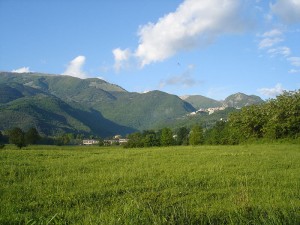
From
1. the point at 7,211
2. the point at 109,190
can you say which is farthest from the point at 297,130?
the point at 7,211

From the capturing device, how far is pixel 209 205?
10742 mm

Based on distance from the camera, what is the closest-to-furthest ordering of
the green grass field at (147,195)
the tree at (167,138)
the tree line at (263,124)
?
the green grass field at (147,195) → the tree line at (263,124) → the tree at (167,138)

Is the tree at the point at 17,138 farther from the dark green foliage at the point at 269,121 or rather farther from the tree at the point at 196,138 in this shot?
the tree at the point at 196,138

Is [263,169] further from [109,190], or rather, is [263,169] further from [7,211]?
[7,211]

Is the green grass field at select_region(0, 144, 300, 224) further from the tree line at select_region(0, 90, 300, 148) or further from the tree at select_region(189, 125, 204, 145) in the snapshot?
the tree at select_region(189, 125, 204, 145)

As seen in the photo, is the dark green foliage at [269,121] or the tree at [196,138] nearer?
the dark green foliage at [269,121]

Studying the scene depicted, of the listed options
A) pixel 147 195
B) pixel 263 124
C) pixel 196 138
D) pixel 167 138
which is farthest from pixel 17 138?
pixel 147 195

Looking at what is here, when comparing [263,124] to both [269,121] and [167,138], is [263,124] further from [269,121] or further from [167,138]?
[167,138]

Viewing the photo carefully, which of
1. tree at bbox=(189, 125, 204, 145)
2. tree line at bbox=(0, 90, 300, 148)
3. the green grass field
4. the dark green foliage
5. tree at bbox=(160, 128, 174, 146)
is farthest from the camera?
tree at bbox=(160, 128, 174, 146)

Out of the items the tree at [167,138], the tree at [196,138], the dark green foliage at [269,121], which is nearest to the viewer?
the dark green foliage at [269,121]

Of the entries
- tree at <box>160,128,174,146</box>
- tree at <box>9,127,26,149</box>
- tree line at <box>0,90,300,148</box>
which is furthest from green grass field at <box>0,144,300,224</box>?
tree at <box>160,128,174,146</box>

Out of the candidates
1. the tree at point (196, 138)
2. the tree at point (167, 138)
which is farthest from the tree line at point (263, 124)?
the tree at point (167, 138)

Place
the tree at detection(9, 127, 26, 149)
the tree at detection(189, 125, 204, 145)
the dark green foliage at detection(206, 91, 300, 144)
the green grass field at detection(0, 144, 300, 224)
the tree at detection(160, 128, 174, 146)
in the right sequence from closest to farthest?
1. the green grass field at detection(0, 144, 300, 224)
2. the tree at detection(9, 127, 26, 149)
3. the dark green foliage at detection(206, 91, 300, 144)
4. the tree at detection(189, 125, 204, 145)
5. the tree at detection(160, 128, 174, 146)

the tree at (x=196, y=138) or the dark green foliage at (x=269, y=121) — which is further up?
the dark green foliage at (x=269, y=121)
